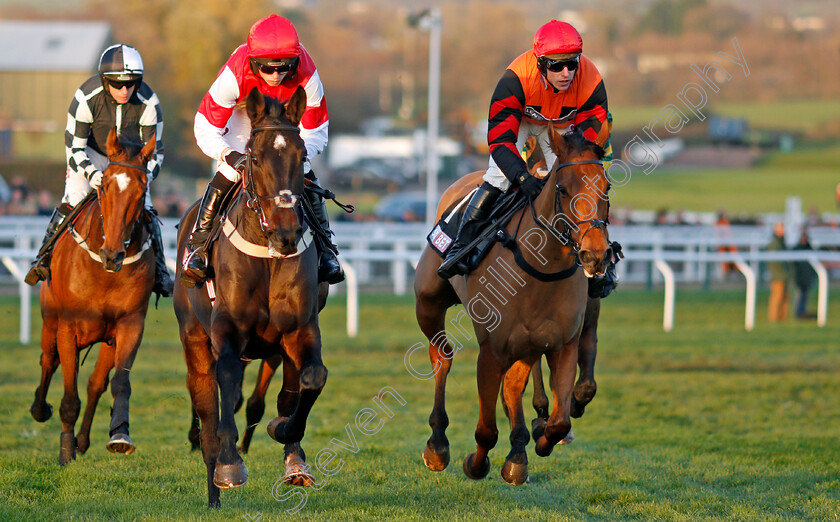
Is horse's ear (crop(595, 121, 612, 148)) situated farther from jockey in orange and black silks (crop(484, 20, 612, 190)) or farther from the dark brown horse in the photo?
the dark brown horse

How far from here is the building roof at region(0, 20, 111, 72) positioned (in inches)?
1694

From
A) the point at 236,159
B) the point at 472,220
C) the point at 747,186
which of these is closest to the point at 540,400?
the point at 472,220

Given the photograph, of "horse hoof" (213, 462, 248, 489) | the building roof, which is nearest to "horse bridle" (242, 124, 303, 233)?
"horse hoof" (213, 462, 248, 489)

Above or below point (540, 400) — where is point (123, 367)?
above

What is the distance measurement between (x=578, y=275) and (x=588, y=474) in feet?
4.99

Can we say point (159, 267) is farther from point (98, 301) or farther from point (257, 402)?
point (257, 402)

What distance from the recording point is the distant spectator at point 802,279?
16.2 metres

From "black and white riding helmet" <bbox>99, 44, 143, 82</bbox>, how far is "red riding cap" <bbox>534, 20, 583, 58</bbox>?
8.46 ft

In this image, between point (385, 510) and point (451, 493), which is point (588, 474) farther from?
point (385, 510)

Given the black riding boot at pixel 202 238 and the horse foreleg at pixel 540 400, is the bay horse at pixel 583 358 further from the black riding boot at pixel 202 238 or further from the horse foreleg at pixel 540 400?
the black riding boot at pixel 202 238

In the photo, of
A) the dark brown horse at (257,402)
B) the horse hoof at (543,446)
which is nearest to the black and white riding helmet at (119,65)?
the dark brown horse at (257,402)

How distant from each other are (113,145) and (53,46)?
40.7 m

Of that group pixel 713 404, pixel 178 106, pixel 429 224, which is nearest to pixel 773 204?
pixel 178 106

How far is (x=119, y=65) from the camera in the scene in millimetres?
6547
